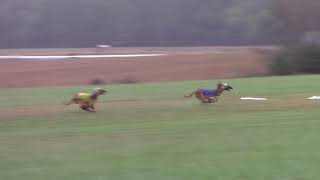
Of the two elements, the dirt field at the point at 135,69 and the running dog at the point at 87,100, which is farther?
the dirt field at the point at 135,69

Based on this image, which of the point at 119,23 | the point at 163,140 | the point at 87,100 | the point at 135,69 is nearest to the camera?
the point at 163,140

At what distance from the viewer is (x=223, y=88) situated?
21656 millimetres

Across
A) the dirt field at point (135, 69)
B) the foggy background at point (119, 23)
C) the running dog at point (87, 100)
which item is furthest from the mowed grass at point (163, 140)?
the foggy background at point (119, 23)

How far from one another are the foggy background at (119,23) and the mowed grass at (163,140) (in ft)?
170

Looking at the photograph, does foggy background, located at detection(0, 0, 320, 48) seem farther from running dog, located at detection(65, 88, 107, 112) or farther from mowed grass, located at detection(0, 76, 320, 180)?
running dog, located at detection(65, 88, 107, 112)

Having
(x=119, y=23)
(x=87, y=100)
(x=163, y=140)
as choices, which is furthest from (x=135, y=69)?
(x=163, y=140)

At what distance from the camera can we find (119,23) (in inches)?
3243

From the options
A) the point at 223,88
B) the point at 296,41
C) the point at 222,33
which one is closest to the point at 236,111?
the point at 223,88

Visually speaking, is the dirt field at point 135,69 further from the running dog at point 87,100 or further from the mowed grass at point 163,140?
the running dog at point 87,100

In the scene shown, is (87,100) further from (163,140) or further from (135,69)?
(135,69)

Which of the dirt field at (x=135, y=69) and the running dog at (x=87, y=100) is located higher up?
the running dog at (x=87, y=100)

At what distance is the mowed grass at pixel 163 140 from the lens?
10.4 meters

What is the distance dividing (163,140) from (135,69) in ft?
121

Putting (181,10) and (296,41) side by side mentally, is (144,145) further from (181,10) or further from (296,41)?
(181,10)
